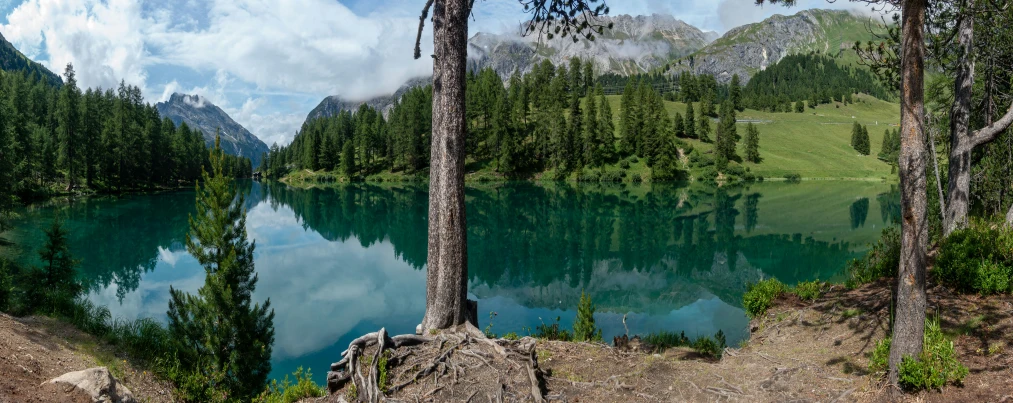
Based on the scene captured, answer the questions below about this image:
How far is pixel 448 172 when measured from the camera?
8.96 meters

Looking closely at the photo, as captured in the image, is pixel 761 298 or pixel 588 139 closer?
pixel 761 298

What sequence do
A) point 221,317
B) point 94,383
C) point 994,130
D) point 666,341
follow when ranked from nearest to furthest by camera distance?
point 94,383 → point 994,130 → point 221,317 → point 666,341

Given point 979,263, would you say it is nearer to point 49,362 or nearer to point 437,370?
point 437,370

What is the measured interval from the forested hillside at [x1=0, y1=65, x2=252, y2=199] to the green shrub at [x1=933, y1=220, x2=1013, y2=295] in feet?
220

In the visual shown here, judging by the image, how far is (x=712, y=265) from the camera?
96.8 feet

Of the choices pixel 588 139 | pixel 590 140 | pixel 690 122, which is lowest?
pixel 590 140

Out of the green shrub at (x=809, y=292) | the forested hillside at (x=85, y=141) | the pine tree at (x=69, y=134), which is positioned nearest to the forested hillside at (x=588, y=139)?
the forested hillside at (x=85, y=141)

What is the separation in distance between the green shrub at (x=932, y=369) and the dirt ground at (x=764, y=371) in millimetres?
120

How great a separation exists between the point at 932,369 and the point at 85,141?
92650 millimetres

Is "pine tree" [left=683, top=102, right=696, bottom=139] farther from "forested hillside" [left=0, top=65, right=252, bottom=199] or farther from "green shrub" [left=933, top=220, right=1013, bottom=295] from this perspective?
"green shrub" [left=933, top=220, right=1013, bottom=295]

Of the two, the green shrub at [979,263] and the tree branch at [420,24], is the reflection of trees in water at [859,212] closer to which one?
the green shrub at [979,263]

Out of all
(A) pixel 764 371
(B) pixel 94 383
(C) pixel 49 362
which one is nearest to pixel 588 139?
(A) pixel 764 371

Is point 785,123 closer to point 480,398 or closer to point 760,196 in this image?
point 760,196

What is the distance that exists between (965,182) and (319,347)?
18550 mm
